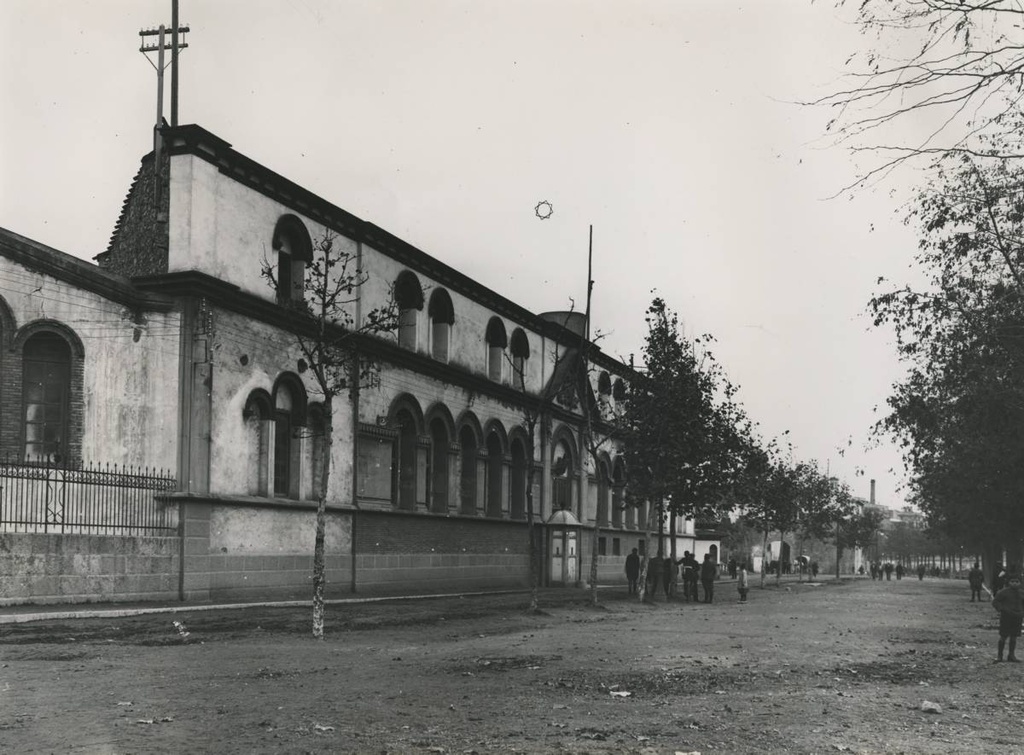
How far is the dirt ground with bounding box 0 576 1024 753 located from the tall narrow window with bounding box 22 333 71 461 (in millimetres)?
4762

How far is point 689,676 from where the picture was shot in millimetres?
12695

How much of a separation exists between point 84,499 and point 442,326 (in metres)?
16.9

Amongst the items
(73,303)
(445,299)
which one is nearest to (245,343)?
(73,303)

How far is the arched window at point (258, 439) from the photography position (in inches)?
944

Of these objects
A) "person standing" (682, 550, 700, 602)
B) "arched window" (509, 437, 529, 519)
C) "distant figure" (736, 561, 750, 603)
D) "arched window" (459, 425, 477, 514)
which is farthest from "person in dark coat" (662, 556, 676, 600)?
"arched window" (459, 425, 477, 514)

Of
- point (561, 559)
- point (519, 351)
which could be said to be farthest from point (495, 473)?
point (561, 559)

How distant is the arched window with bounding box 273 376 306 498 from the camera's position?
25672 mm

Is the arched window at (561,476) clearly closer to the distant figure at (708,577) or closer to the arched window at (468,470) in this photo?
the arched window at (468,470)

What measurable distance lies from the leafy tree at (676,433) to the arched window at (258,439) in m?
13.4

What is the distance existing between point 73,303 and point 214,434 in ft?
12.5

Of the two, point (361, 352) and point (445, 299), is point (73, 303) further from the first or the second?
point (445, 299)

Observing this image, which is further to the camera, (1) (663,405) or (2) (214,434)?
(1) (663,405)

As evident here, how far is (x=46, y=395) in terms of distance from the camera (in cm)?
2125

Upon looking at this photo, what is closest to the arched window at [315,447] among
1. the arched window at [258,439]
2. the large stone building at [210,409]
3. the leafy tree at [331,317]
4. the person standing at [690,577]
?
the large stone building at [210,409]
